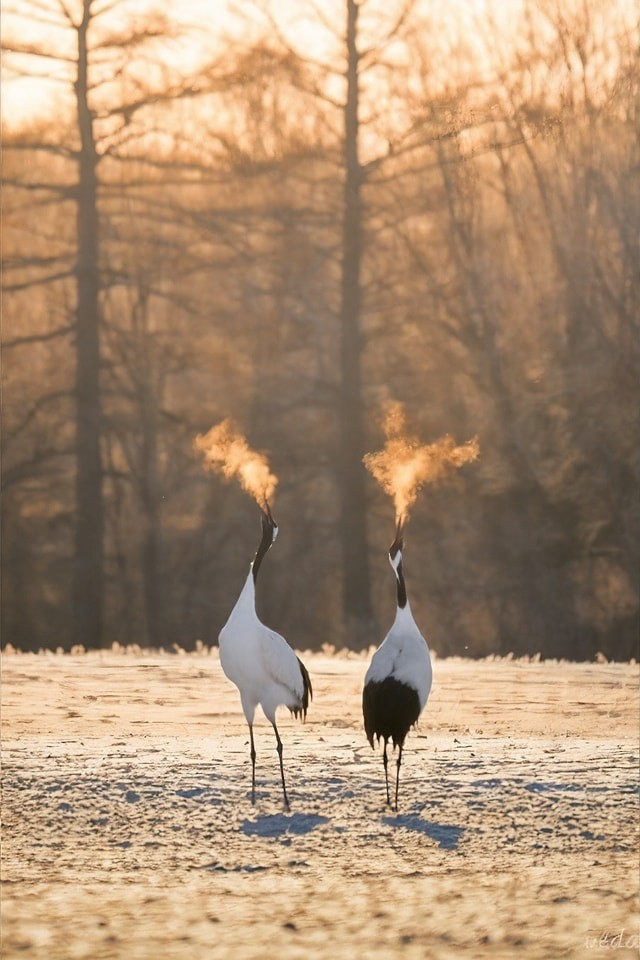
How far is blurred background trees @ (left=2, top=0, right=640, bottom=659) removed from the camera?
23266mm

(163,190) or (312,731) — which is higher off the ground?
(163,190)

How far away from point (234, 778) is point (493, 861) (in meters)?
2.27

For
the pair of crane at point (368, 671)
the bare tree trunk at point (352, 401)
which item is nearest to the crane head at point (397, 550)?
the pair of crane at point (368, 671)

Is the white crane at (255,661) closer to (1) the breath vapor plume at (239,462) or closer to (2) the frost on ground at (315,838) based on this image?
(1) the breath vapor plume at (239,462)

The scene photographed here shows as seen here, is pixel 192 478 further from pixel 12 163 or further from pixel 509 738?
pixel 509 738

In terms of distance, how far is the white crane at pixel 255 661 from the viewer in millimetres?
10086

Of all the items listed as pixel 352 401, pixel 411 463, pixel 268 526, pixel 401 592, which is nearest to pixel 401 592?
pixel 401 592

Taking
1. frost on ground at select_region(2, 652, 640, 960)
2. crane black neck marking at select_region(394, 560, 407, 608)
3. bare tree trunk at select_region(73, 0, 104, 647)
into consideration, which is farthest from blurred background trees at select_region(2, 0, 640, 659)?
crane black neck marking at select_region(394, 560, 407, 608)

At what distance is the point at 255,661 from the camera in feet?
33.2

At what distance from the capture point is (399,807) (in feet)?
31.9

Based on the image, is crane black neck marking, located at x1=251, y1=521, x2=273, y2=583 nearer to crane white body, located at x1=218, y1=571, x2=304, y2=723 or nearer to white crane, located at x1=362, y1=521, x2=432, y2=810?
crane white body, located at x1=218, y1=571, x2=304, y2=723

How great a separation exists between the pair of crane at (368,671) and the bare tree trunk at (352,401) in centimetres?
1274

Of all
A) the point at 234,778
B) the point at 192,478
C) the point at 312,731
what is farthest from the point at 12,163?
the point at 234,778

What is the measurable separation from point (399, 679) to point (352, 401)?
1451 cm
